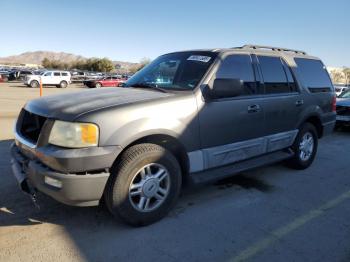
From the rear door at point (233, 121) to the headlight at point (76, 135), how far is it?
1.29m

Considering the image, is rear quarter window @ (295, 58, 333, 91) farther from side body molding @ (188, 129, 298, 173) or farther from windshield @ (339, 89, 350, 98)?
windshield @ (339, 89, 350, 98)

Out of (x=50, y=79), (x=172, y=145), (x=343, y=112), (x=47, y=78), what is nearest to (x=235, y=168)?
(x=172, y=145)

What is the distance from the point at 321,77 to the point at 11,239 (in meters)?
5.45

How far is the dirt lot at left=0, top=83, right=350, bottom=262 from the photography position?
3043 mm

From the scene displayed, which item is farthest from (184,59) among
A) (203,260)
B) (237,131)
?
(203,260)

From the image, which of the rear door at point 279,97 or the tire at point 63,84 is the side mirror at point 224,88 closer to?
the rear door at point 279,97

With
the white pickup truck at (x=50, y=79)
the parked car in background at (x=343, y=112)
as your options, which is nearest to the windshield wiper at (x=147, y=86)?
the parked car in background at (x=343, y=112)

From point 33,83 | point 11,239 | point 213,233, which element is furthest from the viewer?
point 33,83

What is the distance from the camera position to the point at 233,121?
4.17 m

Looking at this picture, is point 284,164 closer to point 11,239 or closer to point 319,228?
point 319,228

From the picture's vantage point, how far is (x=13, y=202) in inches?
157

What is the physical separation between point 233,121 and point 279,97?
1.15 metres

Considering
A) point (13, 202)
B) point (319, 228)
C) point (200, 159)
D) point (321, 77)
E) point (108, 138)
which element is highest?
point (321, 77)

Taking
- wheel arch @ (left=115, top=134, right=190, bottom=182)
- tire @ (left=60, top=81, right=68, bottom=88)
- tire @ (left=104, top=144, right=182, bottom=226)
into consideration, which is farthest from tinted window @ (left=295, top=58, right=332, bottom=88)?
tire @ (left=60, top=81, right=68, bottom=88)
